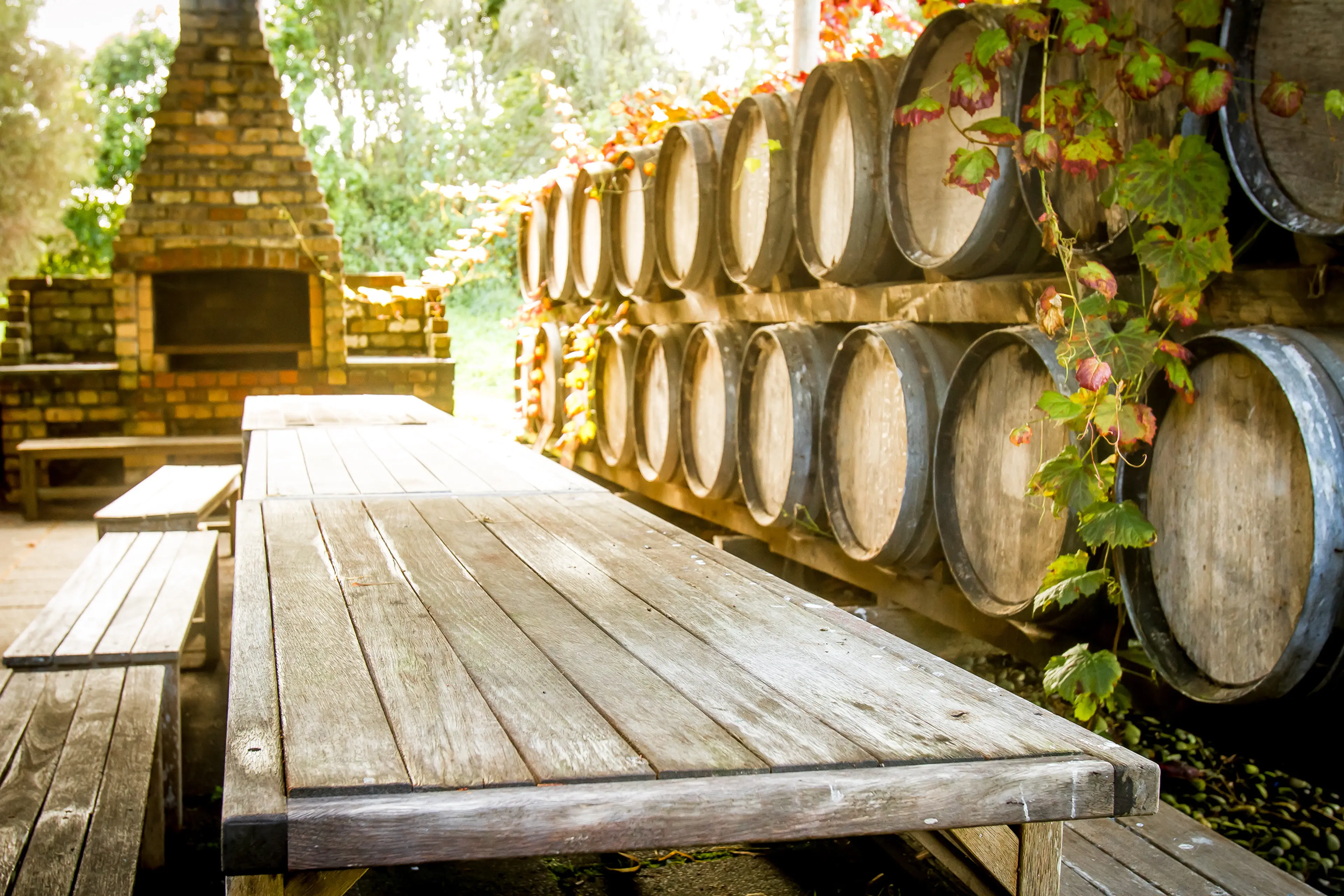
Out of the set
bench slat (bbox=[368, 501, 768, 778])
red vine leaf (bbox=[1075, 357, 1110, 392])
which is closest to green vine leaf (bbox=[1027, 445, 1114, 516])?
red vine leaf (bbox=[1075, 357, 1110, 392])

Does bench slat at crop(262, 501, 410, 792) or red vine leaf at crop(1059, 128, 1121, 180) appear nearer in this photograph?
bench slat at crop(262, 501, 410, 792)

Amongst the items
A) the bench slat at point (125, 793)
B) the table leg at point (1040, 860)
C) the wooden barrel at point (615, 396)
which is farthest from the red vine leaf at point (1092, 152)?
the wooden barrel at point (615, 396)

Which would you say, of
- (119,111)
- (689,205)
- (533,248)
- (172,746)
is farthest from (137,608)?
(119,111)

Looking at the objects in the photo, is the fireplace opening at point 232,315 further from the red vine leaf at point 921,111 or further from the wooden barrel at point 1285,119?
the wooden barrel at point 1285,119

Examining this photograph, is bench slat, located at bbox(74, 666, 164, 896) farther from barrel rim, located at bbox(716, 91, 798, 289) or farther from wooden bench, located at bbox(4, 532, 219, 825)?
barrel rim, located at bbox(716, 91, 798, 289)

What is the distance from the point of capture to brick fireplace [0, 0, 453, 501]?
6.65m

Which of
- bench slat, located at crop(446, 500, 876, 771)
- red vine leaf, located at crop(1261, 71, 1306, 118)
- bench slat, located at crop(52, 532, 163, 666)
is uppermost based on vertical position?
red vine leaf, located at crop(1261, 71, 1306, 118)

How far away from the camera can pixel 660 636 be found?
1.46m

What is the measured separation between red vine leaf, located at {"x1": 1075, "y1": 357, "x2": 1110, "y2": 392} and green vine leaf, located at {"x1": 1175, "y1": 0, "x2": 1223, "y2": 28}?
0.54 meters

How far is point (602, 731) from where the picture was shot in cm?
111

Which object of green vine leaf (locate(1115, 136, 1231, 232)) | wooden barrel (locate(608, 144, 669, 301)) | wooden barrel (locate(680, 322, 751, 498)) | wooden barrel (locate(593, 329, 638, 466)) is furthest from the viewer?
wooden barrel (locate(593, 329, 638, 466))

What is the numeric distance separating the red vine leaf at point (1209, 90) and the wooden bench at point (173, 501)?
323 centimetres

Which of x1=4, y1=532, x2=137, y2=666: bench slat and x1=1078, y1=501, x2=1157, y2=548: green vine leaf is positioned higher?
x1=1078, y1=501, x2=1157, y2=548: green vine leaf

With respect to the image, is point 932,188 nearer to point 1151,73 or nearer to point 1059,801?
point 1151,73
